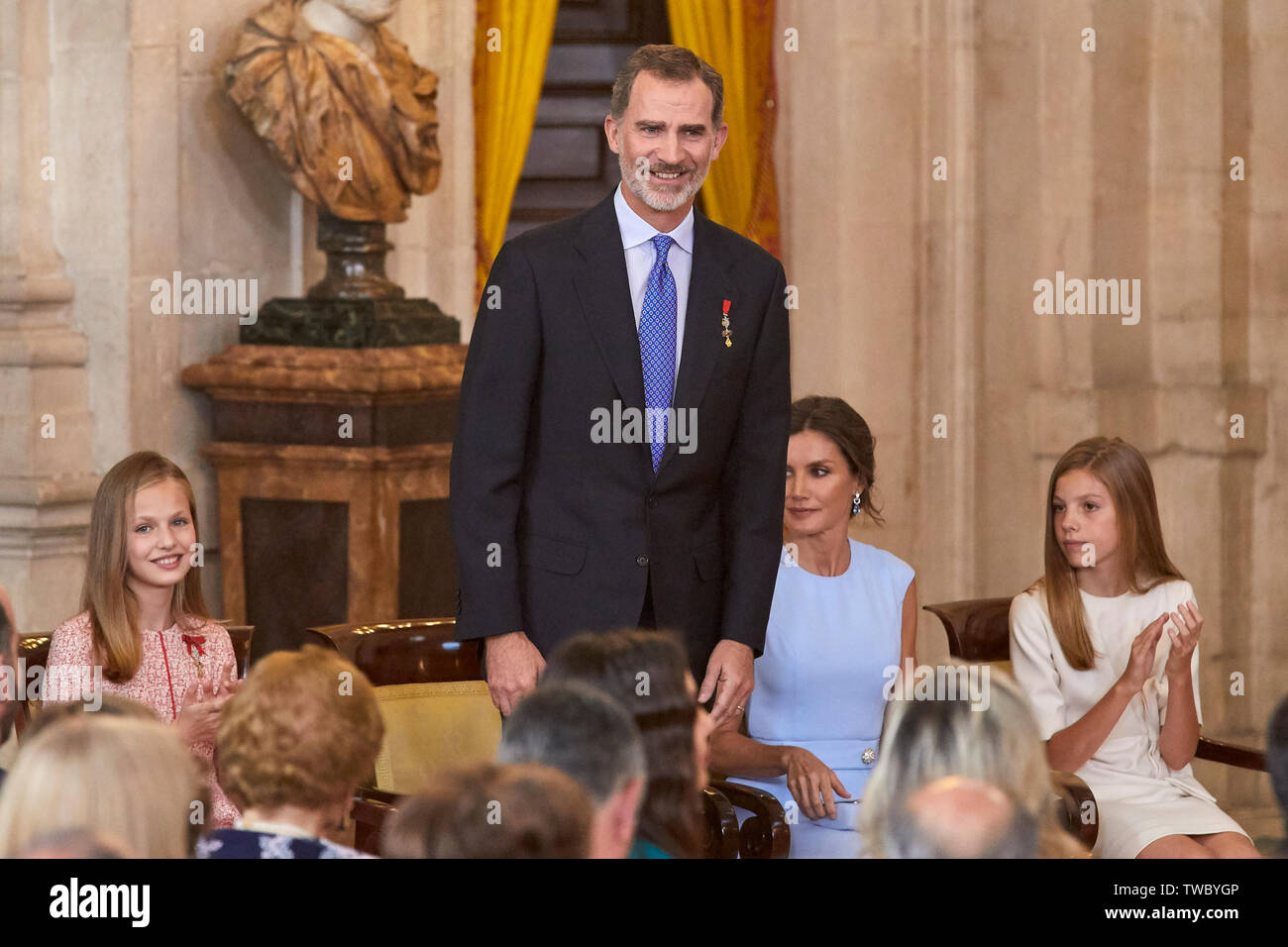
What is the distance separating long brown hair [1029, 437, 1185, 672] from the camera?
4.02 metres

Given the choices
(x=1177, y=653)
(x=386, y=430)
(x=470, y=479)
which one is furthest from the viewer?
(x=386, y=430)

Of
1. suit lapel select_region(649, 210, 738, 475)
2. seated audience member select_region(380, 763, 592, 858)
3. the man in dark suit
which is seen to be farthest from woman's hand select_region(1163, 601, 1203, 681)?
seated audience member select_region(380, 763, 592, 858)

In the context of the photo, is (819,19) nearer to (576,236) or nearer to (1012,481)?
(1012,481)

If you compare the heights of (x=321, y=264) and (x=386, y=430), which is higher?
(x=321, y=264)

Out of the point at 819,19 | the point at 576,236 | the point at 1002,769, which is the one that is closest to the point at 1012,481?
Answer: the point at 819,19

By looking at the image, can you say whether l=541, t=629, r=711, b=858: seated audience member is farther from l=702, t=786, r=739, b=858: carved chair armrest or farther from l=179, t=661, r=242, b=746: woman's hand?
l=179, t=661, r=242, b=746: woman's hand

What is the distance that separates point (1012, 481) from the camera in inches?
269

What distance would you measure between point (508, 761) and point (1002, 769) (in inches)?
25.6

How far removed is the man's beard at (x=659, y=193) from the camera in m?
3.23

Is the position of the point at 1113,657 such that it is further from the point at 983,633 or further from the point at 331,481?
the point at 331,481

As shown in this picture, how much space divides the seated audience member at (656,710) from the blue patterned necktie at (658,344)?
2.63ft

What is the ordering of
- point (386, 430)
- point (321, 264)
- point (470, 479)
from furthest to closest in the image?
point (321, 264)
point (386, 430)
point (470, 479)

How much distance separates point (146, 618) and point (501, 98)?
3.64 meters

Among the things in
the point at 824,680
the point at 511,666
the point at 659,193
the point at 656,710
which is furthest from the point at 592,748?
the point at 824,680
